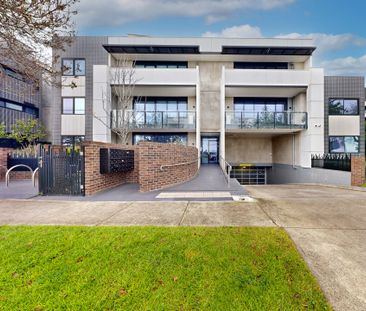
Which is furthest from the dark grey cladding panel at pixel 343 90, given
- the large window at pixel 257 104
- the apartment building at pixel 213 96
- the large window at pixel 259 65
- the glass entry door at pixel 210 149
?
the glass entry door at pixel 210 149

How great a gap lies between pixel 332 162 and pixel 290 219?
11.3 m

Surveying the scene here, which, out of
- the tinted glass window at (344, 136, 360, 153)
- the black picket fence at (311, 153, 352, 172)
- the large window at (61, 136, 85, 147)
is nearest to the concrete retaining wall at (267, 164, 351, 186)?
the black picket fence at (311, 153, 352, 172)

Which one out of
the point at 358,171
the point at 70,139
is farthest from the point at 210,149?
the point at 70,139

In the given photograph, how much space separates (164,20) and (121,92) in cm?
1051

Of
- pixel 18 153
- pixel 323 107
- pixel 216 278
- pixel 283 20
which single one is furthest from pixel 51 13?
pixel 283 20

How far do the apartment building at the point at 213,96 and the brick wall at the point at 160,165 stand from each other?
561 centimetres

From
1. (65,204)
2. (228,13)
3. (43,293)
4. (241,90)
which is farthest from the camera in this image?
(228,13)

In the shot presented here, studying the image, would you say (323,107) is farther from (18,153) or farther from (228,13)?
(18,153)

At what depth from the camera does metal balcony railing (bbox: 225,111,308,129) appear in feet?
52.6

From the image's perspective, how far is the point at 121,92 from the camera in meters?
16.6

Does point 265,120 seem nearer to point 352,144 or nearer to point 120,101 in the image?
point 352,144

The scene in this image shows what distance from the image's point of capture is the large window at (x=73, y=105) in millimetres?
16984

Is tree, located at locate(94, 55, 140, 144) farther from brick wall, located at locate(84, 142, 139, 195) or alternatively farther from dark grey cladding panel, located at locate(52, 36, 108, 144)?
brick wall, located at locate(84, 142, 139, 195)

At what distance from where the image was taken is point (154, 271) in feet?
9.84
